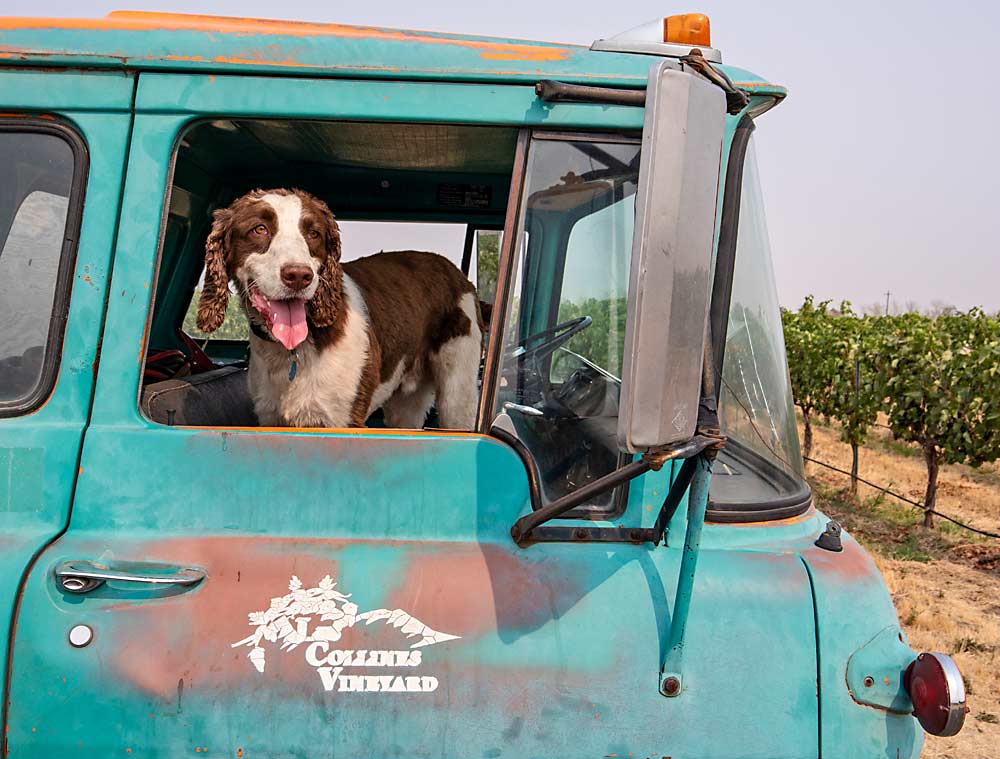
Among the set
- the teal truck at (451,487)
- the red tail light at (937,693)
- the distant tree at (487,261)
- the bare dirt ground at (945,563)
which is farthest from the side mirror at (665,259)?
the bare dirt ground at (945,563)

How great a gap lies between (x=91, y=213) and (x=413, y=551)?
1083mm

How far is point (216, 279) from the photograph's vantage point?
2.79 meters

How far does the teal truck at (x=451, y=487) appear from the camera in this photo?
1.78m

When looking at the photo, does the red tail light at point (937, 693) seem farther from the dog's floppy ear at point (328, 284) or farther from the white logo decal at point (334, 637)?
the dog's floppy ear at point (328, 284)

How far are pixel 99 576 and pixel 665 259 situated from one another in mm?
1318

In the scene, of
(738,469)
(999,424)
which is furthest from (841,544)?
(999,424)

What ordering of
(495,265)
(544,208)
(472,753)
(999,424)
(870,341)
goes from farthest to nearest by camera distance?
(870,341), (999,424), (495,265), (544,208), (472,753)

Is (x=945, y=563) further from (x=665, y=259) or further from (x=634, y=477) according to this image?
(x=665, y=259)

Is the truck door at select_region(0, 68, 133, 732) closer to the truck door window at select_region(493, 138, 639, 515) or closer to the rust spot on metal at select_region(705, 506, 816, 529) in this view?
the truck door window at select_region(493, 138, 639, 515)

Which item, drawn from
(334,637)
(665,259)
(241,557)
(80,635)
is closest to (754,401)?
(665,259)

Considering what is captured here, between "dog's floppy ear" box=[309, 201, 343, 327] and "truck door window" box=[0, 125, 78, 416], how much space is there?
895mm

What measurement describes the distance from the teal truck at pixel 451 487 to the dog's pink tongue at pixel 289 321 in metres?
0.70

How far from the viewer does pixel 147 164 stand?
2029 mm

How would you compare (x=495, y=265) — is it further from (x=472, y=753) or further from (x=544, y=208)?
(x=472, y=753)
